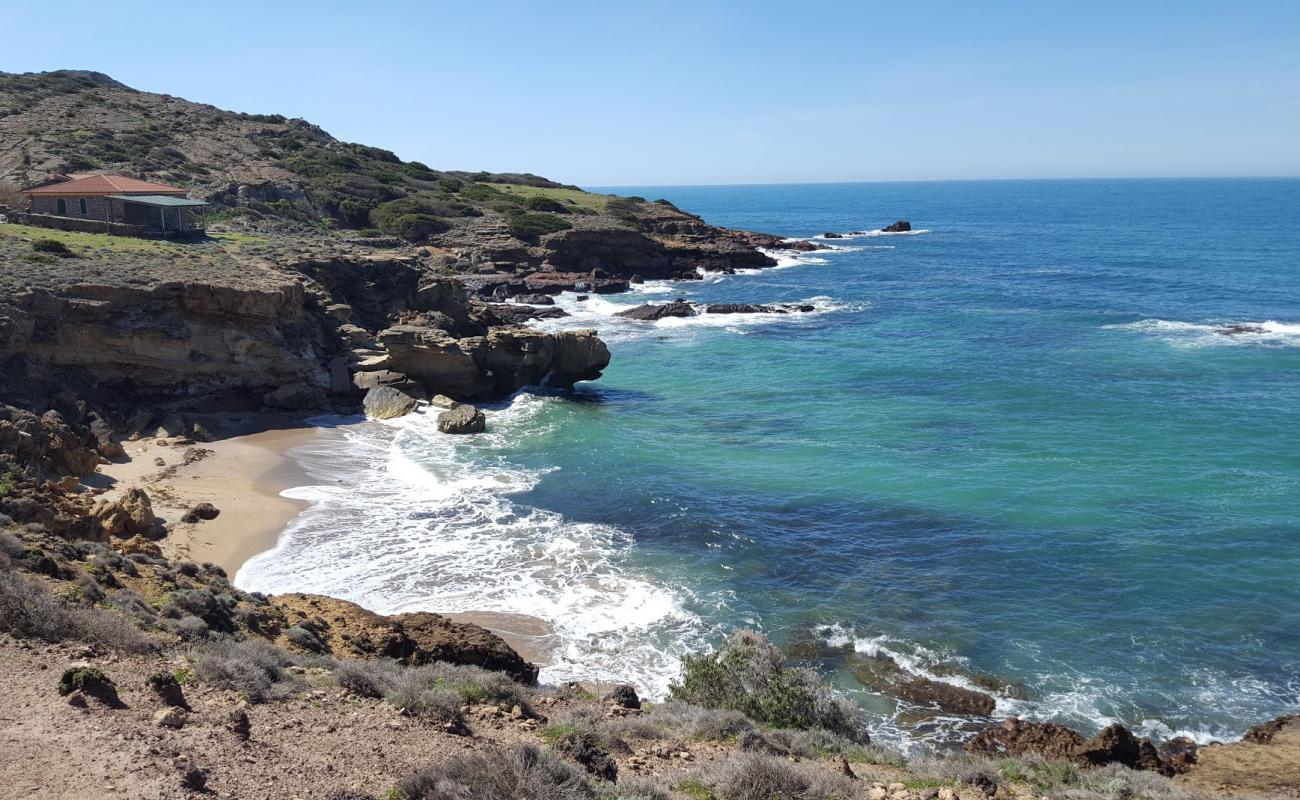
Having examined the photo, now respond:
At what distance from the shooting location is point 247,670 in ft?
34.3

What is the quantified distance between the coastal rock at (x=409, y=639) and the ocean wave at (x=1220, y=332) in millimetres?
40387

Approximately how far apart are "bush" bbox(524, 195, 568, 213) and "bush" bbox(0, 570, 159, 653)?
230ft

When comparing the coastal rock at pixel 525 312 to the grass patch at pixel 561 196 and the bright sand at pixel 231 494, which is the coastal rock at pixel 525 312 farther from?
the grass patch at pixel 561 196

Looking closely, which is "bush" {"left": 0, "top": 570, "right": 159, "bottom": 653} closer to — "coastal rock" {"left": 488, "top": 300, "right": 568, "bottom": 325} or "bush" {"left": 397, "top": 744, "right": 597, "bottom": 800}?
"bush" {"left": 397, "top": 744, "right": 597, "bottom": 800}

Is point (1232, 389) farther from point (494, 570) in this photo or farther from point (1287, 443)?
point (494, 570)

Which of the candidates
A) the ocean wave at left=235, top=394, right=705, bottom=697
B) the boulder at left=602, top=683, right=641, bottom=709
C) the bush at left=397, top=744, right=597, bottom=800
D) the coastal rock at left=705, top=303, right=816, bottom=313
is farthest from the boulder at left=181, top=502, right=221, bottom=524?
the coastal rock at left=705, top=303, right=816, bottom=313

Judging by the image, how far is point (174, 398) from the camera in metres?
28.5

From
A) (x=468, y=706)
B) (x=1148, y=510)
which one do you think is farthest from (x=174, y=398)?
(x=1148, y=510)

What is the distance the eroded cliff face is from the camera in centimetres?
2547

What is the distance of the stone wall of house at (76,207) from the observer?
36562mm

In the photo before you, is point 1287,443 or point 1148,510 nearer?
point 1148,510

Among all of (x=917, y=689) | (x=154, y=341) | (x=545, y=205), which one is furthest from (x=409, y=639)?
(x=545, y=205)

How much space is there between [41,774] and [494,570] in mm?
12458

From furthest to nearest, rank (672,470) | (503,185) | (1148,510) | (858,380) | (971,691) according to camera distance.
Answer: (503,185) < (858,380) < (672,470) < (1148,510) < (971,691)
